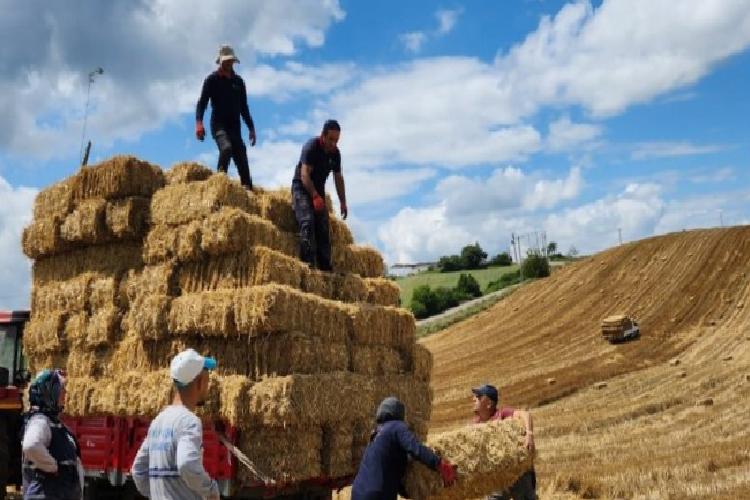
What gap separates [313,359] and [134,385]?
1.79 meters

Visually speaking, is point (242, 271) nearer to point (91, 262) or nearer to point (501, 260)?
point (91, 262)

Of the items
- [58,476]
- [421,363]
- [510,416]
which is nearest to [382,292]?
[421,363]

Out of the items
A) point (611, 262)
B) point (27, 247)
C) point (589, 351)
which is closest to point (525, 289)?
point (611, 262)

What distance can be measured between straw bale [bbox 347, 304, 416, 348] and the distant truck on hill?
23062 millimetres

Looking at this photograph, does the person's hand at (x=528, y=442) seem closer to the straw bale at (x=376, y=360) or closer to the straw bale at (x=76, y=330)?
the straw bale at (x=376, y=360)

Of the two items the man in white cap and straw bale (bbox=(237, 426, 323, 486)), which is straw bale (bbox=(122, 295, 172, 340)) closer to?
straw bale (bbox=(237, 426, 323, 486))

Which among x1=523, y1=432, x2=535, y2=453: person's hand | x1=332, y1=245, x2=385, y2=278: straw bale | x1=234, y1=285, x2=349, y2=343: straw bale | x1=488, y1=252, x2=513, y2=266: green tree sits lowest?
x1=523, y1=432, x2=535, y2=453: person's hand

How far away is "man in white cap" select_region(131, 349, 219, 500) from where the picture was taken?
4078 mm

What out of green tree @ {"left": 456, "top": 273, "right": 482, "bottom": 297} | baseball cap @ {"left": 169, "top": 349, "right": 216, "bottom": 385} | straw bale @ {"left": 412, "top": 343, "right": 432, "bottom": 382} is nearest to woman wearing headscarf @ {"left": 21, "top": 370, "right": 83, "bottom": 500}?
baseball cap @ {"left": 169, "top": 349, "right": 216, "bottom": 385}

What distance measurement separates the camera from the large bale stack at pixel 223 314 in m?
7.29

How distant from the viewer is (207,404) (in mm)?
7059

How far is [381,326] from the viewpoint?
8.71 meters

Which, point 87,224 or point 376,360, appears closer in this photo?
point 376,360

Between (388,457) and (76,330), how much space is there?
15.7ft
